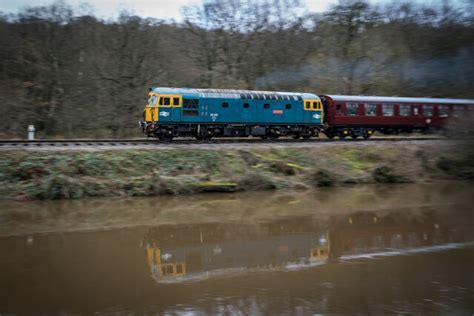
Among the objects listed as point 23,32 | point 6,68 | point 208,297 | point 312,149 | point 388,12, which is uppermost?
point 388,12

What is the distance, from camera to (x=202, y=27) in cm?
3497

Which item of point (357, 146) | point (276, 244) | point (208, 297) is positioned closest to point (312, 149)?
point (357, 146)

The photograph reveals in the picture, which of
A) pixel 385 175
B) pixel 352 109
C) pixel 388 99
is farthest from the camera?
pixel 388 99

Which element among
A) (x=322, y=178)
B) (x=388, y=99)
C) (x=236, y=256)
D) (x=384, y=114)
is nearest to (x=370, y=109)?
(x=384, y=114)

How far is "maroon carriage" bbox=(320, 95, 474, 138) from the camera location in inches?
1059

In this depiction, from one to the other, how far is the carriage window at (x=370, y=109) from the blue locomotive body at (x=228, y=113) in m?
2.89

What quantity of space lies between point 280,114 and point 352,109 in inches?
182

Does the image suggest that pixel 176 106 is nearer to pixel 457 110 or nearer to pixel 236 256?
Result: pixel 236 256

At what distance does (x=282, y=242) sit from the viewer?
12203 mm

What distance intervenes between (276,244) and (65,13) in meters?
25.3

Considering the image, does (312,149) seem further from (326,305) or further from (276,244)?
(326,305)

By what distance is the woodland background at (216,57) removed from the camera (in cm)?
2967

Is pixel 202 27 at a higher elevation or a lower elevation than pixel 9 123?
higher

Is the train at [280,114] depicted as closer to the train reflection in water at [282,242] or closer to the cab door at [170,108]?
the cab door at [170,108]
